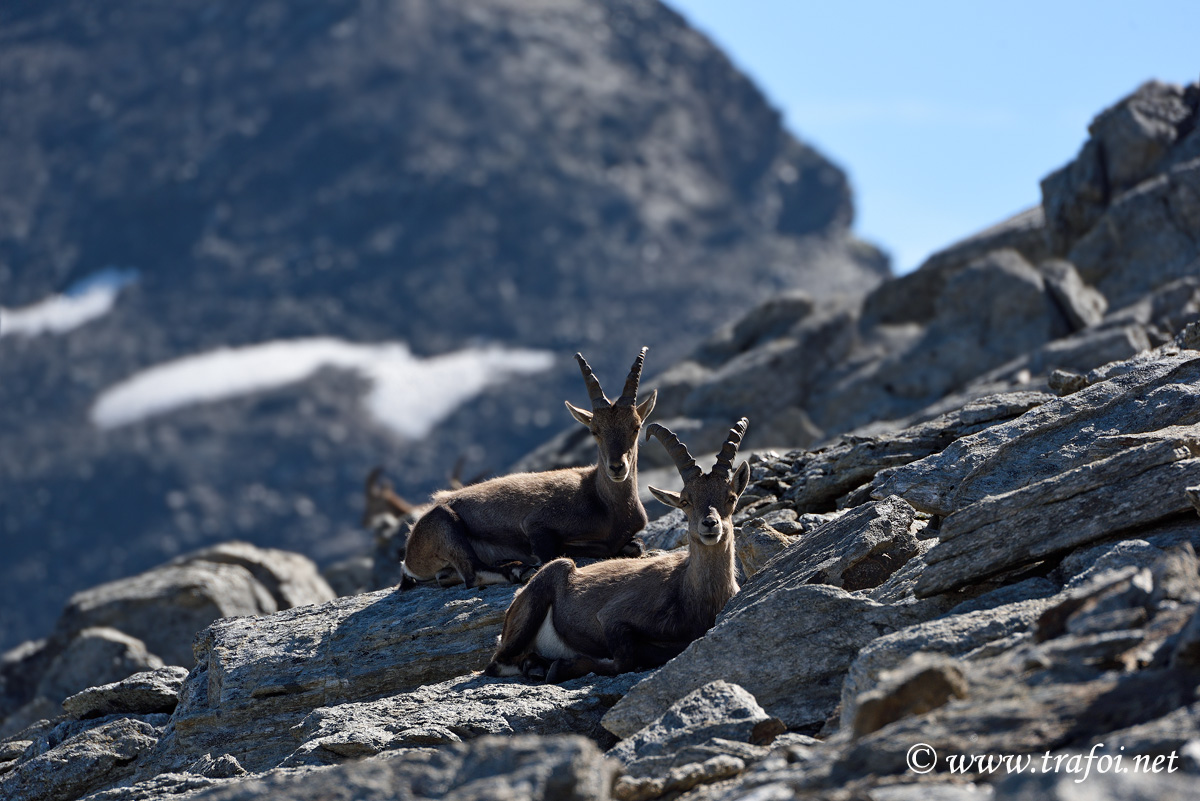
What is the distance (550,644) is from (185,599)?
13.3 metres

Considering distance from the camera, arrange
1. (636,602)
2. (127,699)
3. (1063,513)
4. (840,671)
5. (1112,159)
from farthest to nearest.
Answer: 1. (1112,159)
2. (127,699)
3. (636,602)
4. (840,671)
5. (1063,513)

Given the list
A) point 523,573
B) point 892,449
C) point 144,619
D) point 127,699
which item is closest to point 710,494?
point 523,573

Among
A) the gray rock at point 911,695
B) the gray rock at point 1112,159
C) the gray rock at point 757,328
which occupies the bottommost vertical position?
the gray rock at point 911,695

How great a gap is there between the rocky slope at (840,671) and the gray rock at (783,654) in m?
0.02

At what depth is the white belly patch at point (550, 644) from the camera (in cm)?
1252

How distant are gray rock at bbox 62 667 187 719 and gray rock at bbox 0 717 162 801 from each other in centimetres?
80

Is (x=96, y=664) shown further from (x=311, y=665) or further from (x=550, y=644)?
(x=550, y=644)

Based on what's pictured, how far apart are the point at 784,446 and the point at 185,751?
19354 millimetres

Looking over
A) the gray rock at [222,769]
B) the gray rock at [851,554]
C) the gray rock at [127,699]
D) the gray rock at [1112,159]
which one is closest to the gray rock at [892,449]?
the gray rock at [851,554]

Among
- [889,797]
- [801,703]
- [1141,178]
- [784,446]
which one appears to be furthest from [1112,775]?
[1141,178]

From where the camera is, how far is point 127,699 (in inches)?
583

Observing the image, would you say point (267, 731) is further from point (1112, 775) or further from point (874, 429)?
point (874, 429)

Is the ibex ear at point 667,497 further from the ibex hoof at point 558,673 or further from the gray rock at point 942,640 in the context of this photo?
the gray rock at point 942,640

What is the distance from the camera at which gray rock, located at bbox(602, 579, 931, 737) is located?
10.1 metres
